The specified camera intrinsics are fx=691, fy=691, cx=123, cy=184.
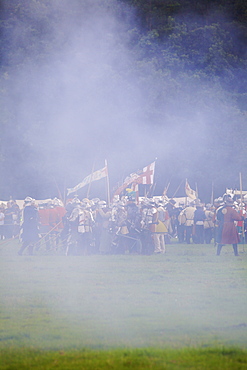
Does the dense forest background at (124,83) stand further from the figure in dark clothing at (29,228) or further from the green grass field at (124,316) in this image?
the green grass field at (124,316)

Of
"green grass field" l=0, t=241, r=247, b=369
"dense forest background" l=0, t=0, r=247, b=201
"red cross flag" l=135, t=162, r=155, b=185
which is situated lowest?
"green grass field" l=0, t=241, r=247, b=369

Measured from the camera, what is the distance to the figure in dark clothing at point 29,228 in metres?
19.7

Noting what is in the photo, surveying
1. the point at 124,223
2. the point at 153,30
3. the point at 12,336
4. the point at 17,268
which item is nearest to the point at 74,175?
the point at 124,223

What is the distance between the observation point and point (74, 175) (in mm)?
30125

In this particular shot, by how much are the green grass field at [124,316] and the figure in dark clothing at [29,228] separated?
11.9 feet

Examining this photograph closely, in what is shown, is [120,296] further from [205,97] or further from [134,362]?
[205,97]

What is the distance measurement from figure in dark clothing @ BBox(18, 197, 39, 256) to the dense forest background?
2.78 meters

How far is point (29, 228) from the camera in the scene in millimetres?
19734

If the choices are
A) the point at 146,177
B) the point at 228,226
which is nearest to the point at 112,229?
the point at 146,177

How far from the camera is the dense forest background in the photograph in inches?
639

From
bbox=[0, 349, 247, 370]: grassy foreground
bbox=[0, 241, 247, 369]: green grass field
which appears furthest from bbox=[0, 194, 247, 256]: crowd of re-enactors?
bbox=[0, 349, 247, 370]: grassy foreground

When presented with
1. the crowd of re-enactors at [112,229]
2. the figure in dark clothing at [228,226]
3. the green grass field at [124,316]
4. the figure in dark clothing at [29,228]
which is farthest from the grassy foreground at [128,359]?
the figure in dark clothing at [29,228]

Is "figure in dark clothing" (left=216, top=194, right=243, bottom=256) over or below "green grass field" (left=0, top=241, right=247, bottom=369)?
over

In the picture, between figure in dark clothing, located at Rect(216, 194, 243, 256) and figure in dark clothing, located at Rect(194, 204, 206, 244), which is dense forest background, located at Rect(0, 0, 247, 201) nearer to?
figure in dark clothing, located at Rect(194, 204, 206, 244)
